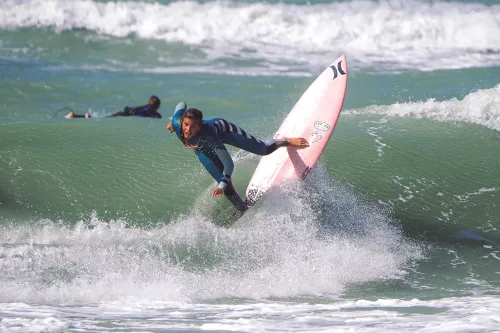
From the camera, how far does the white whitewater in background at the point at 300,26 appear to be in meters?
17.6

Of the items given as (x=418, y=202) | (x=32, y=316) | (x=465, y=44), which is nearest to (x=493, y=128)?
(x=418, y=202)

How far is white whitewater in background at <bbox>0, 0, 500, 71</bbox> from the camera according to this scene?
1759 centimetres

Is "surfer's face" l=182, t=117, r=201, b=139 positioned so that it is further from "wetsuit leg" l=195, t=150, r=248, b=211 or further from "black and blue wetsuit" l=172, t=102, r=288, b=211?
"wetsuit leg" l=195, t=150, r=248, b=211

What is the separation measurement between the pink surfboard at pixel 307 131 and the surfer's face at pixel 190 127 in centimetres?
118

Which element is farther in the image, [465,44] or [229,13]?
[229,13]

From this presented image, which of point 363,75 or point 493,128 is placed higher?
point 363,75

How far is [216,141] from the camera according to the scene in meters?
6.61

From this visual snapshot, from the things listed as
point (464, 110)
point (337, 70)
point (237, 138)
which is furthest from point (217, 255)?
point (464, 110)

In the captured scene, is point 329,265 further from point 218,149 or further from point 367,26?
point 367,26

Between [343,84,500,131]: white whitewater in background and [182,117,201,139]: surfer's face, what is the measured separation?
16.4 ft

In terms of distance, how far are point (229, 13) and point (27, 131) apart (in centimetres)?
1154

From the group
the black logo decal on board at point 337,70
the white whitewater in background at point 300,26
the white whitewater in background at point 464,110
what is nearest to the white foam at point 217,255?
the black logo decal on board at point 337,70

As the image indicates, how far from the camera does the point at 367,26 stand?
1934 cm

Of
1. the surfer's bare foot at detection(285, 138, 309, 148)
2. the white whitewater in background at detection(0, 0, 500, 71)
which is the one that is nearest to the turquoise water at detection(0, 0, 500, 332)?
the surfer's bare foot at detection(285, 138, 309, 148)
